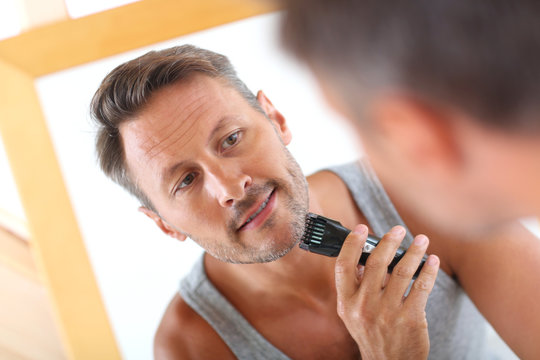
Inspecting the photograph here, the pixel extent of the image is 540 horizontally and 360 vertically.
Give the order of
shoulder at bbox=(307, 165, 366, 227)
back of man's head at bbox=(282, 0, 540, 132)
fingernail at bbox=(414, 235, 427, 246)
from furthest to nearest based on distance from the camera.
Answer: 1. shoulder at bbox=(307, 165, 366, 227)
2. fingernail at bbox=(414, 235, 427, 246)
3. back of man's head at bbox=(282, 0, 540, 132)

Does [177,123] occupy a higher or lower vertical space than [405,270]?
higher

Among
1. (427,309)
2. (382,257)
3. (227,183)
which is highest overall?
(227,183)

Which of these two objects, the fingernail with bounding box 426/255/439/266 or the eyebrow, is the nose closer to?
the eyebrow

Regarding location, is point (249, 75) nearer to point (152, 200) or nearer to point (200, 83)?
point (200, 83)

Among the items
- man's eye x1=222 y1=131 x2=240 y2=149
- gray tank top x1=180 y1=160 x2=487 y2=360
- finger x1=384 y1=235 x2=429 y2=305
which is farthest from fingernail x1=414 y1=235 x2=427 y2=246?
man's eye x1=222 y1=131 x2=240 y2=149

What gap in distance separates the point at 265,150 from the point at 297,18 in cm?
32

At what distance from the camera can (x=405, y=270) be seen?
51 centimetres

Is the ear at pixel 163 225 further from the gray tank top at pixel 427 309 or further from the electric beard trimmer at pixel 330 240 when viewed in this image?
the electric beard trimmer at pixel 330 240

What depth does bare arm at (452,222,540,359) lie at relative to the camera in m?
0.59

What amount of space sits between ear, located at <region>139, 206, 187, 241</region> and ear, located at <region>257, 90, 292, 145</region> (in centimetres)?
18

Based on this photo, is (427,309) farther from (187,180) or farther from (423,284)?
(187,180)

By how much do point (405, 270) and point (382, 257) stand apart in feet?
0.09

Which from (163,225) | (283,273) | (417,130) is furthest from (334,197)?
(417,130)

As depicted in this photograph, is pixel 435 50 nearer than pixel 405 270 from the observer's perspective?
Yes
